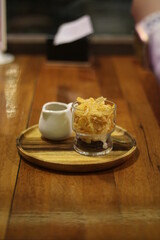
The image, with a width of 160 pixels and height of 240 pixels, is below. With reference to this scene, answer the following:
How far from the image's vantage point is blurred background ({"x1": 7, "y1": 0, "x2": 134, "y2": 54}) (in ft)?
8.71

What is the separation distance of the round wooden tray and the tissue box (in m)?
1.03

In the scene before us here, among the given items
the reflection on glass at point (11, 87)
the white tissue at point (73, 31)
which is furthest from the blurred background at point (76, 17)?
the reflection on glass at point (11, 87)

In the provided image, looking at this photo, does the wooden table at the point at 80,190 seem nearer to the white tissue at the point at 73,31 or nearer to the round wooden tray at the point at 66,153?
the round wooden tray at the point at 66,153

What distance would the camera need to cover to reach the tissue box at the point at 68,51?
228cm

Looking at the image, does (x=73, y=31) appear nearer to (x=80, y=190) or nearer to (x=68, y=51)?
(x=68, y=51)

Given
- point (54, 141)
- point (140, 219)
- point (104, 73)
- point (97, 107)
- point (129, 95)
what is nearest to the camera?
point (140, 219)

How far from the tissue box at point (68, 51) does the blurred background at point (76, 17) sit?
36 cm

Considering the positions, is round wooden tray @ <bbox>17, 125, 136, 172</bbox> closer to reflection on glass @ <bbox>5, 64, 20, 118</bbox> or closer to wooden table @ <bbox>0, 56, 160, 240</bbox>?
wooden table @ <bbox>0, 56, 160, 240</bbox>

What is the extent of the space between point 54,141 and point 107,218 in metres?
0.38

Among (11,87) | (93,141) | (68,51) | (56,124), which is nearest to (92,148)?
(93,141)

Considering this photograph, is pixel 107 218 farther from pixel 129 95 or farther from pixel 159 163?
pixel 129 95

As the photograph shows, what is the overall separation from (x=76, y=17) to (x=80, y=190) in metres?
1.88

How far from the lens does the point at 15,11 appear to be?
2.72 metres

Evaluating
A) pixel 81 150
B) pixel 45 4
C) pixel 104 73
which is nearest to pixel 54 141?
pixel 81 150
